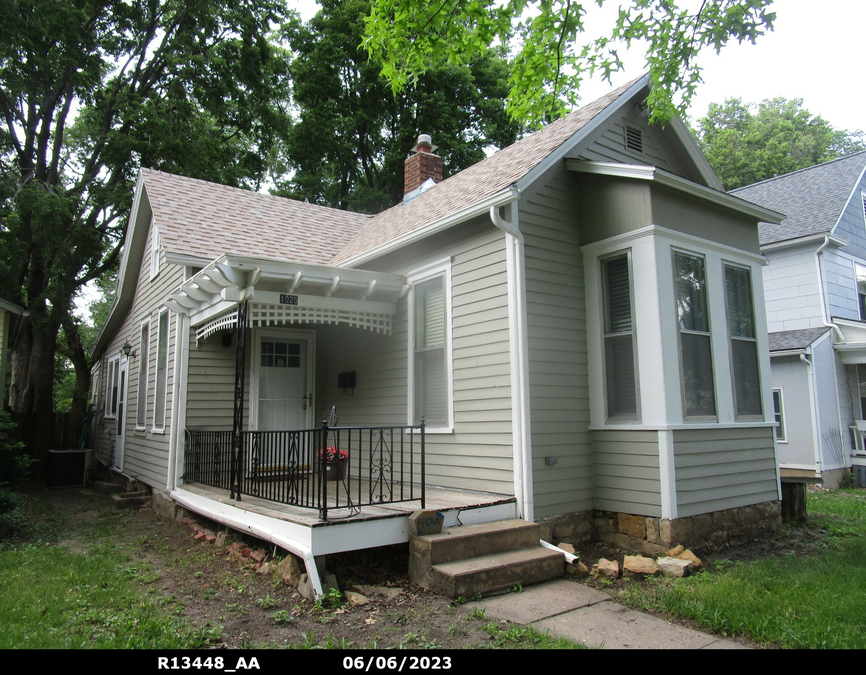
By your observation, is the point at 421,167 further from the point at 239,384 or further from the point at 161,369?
the point at 239,384

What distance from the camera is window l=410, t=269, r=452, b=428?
705cm

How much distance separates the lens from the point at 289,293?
723cm

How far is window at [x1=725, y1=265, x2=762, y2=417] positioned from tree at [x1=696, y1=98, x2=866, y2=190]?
24.0 metres

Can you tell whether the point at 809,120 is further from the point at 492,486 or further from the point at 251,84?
the point at 492,486

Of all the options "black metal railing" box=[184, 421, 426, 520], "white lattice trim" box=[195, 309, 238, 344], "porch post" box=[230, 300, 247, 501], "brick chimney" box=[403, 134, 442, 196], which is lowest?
"black metal railing" box=[184, 421, 426, 520]

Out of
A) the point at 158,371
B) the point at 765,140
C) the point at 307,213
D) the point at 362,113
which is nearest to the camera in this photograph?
the point at 158,371

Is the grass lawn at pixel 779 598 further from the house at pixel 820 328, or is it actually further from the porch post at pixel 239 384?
the house at pixel 820 328

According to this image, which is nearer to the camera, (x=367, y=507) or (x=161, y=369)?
(x=367, y=507)

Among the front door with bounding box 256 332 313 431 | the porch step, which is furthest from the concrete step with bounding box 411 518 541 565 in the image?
the front door with bounding box 256 332 313 431

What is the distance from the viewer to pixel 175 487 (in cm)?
835

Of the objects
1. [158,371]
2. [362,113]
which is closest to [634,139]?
[158,371]

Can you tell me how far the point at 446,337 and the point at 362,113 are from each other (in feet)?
61.4

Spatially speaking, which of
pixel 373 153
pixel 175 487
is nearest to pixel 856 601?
pixel 175 487

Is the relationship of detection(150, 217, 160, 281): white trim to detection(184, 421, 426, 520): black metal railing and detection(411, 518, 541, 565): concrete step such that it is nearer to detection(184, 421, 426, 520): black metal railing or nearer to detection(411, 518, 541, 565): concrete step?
detection(184, 421, 426, 520): black metal railing
